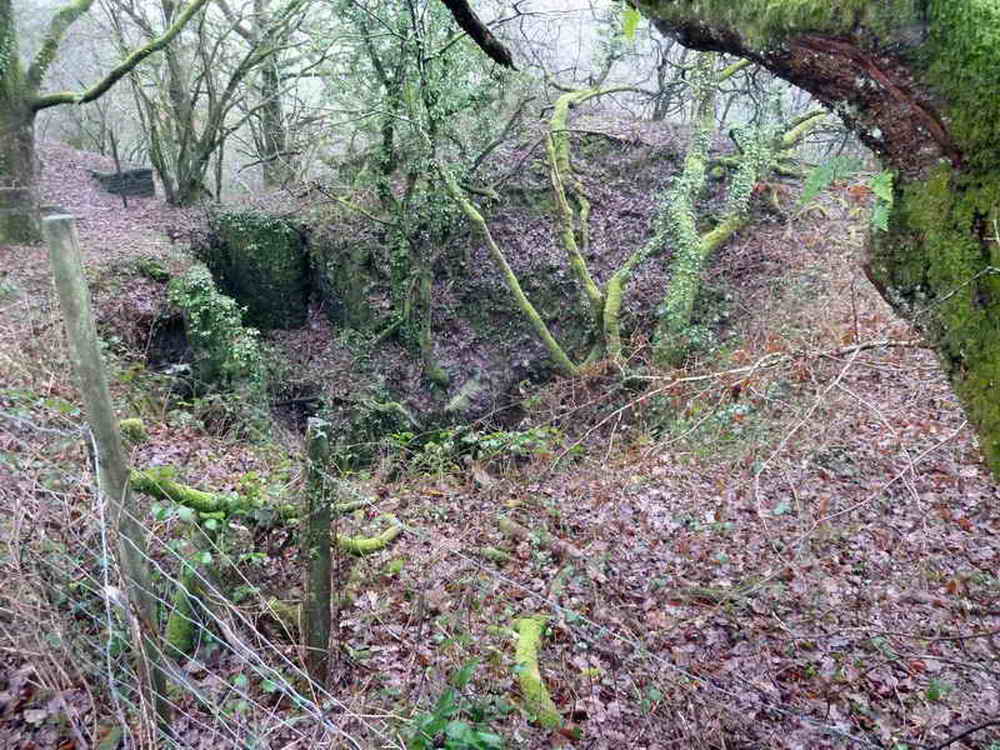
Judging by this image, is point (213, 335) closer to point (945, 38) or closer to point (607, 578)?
point (607, 578)

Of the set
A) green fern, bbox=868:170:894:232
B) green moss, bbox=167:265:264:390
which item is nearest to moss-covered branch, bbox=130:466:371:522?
green fern, bbox=868:170:894:232

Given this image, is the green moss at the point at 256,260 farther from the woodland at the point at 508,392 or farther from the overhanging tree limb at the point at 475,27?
the overhanging tree limb at the point at 475,27

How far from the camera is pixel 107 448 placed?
208cm

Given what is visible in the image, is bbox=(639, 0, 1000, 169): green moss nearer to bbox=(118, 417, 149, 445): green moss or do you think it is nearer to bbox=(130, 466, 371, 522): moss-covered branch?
bbox=(130, 466, 371, 522): moss-covered branch

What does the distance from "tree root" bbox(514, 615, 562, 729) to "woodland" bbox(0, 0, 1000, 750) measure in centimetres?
3

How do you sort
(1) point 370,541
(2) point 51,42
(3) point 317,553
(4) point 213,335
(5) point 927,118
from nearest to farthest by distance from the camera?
(5) point 927,118, (3) point 317,553, (1) point 370,541, (4) point 213,335, (2) point 51,42

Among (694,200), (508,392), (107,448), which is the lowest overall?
(508,392)

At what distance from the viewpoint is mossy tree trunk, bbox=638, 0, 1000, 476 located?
1.49 m

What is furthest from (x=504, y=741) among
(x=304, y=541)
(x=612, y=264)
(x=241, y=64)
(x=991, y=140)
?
(x=241, y=64)

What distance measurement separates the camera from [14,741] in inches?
101

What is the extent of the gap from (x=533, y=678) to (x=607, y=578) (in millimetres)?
1330

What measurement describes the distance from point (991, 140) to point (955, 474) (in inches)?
193

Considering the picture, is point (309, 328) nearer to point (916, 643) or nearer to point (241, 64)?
point (241, 64)

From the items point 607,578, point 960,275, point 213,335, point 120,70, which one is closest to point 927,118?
point 960,275
